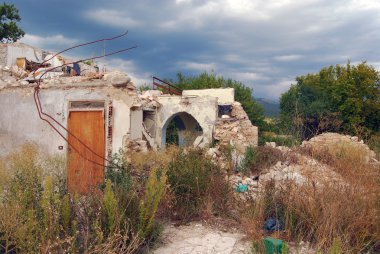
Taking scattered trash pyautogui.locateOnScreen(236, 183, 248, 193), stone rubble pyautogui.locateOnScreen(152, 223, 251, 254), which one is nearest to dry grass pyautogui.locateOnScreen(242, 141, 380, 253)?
stone rubble pyautogui.locateOnScreen(152, 223, 251, 254)

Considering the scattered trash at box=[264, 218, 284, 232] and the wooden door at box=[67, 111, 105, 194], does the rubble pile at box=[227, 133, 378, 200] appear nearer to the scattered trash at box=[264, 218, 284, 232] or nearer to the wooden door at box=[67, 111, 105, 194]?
the scattered trash at box=[264, 218, 284, 232]

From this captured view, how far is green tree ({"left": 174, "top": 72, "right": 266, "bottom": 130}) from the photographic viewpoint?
27469mm

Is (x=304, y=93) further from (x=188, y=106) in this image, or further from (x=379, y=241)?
(x=379, y=241)

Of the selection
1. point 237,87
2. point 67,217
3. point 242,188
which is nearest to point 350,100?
point 237,87

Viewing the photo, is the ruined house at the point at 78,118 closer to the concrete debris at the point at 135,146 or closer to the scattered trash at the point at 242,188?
the concrete debris at the point at 135,146

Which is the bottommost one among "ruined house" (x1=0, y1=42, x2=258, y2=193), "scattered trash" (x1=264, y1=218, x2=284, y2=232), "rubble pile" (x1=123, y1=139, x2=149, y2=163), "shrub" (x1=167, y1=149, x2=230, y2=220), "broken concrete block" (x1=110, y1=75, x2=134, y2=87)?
"scattered trash" (x1=264, y1=218, x2=284, y2=232)

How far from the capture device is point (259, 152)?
431 inches

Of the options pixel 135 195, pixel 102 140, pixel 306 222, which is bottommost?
pixel 306 222

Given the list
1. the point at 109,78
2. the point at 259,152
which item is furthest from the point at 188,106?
the point at 109,78

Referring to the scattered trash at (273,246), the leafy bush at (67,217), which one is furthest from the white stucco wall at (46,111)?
the scattered trash at (273,246)

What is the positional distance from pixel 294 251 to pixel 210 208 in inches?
70.4

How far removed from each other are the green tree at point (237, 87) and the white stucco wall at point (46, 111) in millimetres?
19862

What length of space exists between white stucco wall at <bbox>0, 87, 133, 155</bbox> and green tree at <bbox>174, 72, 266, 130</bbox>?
19.9 metres

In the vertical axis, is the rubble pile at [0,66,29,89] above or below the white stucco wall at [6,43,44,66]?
below
